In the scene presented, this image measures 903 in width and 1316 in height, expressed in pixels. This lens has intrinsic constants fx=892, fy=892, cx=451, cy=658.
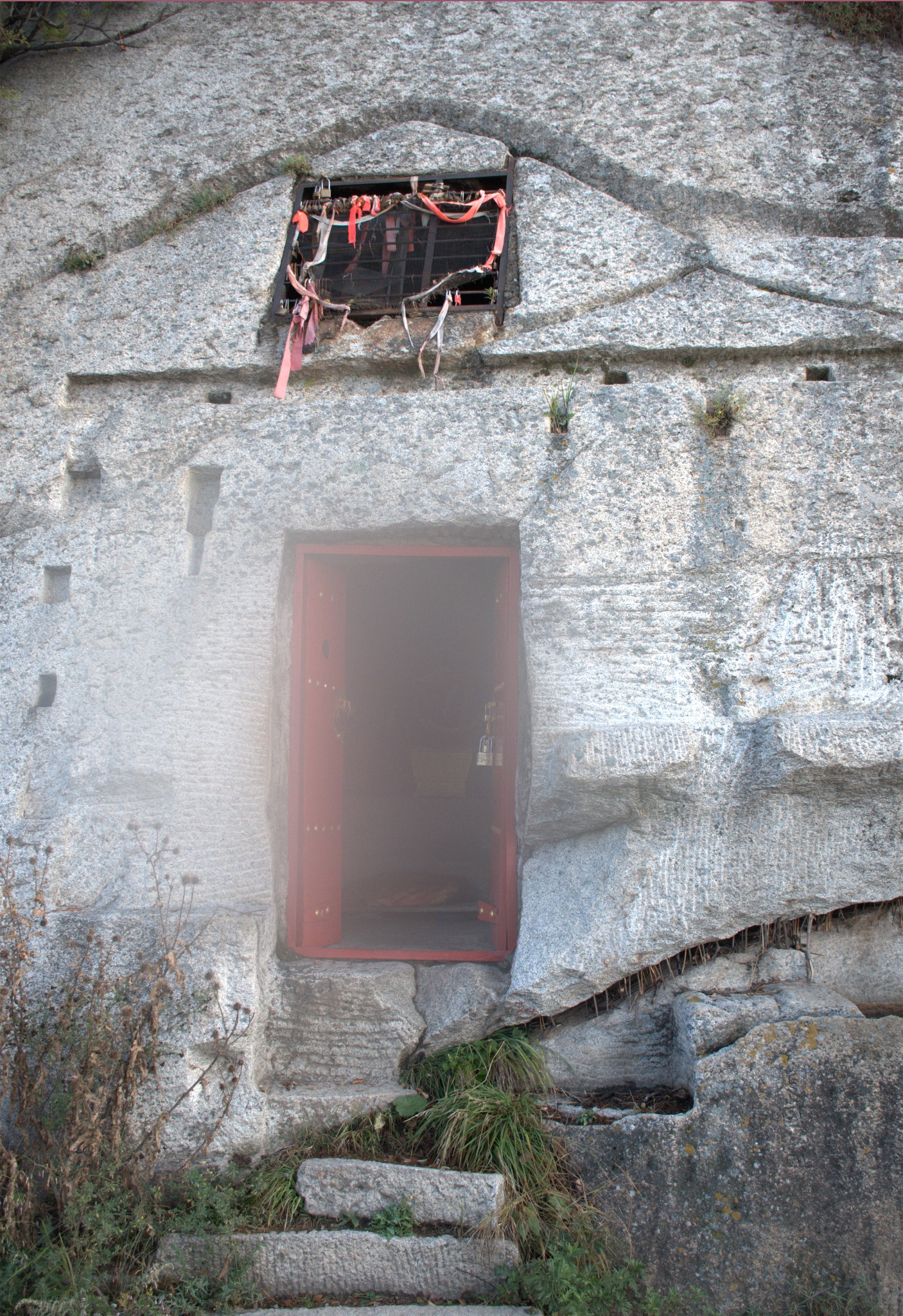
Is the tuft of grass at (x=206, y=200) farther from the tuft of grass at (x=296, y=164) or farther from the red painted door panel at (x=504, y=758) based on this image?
the red painted door panel at (x=504, y=758)

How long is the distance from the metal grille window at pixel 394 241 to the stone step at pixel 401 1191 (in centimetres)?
373

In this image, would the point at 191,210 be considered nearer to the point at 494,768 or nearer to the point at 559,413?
the point at 559,413

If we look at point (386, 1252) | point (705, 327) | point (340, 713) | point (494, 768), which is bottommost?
point (386, 1252)

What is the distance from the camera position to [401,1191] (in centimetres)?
315

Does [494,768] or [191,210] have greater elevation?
[191,210]

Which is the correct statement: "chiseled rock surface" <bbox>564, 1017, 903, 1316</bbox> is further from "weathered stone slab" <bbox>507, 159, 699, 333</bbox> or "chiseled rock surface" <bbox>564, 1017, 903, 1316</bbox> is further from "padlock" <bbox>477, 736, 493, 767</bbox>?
"weathered stone slab" <bbox>507, 159, 699, 333</bbox>

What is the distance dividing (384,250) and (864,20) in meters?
2.81

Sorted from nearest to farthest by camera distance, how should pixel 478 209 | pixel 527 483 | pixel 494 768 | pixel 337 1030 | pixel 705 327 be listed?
pixel 337 1030 → pixel 527 483 → pixel 705 327 → pixel 494 768 → pixel 478 209

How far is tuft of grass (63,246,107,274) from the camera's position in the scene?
4609 millimetres

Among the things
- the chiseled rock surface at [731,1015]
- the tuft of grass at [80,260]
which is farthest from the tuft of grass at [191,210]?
the chiseled rock surface at [731,1015]

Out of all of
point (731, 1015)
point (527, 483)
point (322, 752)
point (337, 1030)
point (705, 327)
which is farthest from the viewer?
point (322, 752)

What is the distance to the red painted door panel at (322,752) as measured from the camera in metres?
4.20

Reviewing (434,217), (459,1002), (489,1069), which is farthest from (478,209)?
(489,1069)

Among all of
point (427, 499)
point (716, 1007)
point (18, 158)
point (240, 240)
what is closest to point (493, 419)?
point (427, 499)
